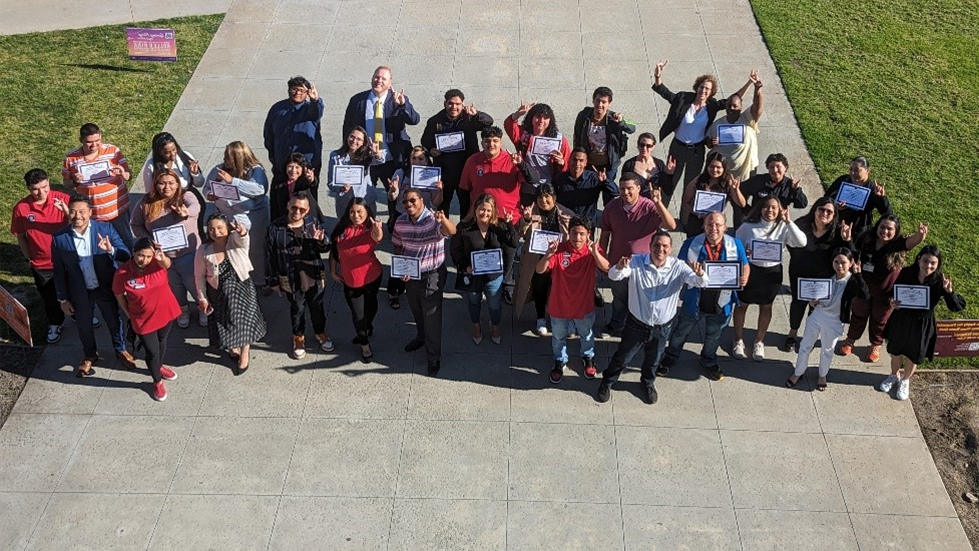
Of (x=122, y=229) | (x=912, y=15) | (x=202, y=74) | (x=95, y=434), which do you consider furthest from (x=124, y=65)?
(x=912, y=15)

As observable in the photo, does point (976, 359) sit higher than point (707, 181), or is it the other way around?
point (707, 181)

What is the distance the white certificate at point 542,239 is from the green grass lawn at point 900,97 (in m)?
4.14

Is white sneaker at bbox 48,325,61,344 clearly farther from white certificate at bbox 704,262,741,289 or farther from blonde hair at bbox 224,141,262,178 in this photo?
white certificate at bbox 704,262,741,289

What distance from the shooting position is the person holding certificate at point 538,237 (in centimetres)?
798

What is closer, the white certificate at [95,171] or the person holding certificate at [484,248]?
the person holding certificate at [484,248]

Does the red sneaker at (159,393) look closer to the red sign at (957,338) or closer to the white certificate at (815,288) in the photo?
the white certificate at (815,288)

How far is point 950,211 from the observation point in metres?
11.0

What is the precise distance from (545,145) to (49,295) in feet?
16.5

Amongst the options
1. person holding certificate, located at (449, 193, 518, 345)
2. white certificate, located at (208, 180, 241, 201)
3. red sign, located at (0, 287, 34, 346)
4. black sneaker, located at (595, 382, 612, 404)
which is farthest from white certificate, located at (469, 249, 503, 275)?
red sign, located at (0, 287, 34, 346)

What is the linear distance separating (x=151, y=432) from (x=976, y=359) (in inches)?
303

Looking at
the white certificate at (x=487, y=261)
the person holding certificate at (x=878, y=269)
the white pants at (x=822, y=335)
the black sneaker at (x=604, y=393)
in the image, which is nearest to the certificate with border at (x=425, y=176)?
the white certificate at (x=487, y=261)

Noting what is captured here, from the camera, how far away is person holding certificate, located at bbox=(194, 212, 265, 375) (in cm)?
808

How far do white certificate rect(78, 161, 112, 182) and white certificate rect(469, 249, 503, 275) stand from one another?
3.77 meters

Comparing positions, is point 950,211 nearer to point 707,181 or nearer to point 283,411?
point 707,181
